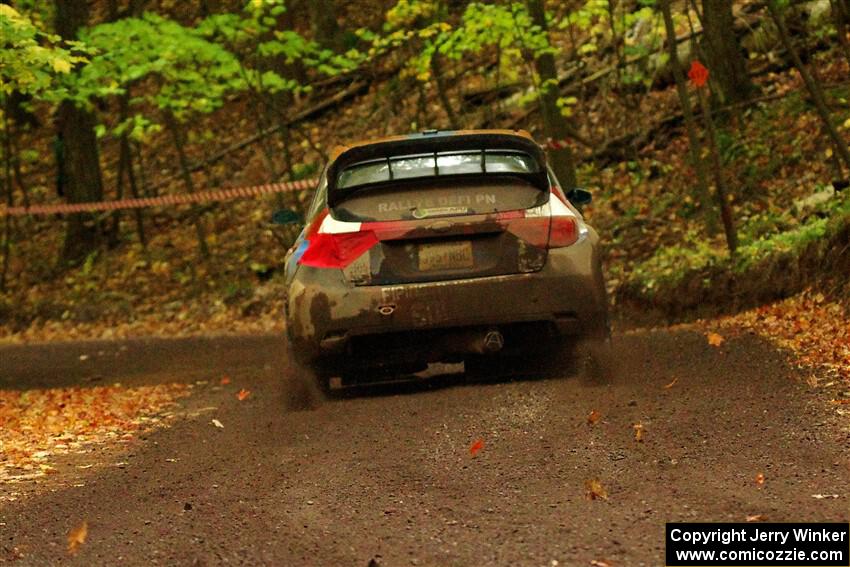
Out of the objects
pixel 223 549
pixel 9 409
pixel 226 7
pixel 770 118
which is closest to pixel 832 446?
pixel 223 549

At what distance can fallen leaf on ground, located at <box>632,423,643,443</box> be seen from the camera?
654cm

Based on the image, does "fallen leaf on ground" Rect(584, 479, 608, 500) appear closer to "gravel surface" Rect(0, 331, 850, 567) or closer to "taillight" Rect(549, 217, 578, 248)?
"gravel surface" Rect(0, 331, 850, 567)

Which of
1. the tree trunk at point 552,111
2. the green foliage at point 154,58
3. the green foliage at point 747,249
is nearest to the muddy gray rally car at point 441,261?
the green foliage at point 747,249

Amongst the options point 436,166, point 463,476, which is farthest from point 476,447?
point 436,166

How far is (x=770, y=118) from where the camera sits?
19500 millimetres

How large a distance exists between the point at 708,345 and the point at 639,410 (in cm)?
358

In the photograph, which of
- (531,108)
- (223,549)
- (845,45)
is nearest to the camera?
(223,549)

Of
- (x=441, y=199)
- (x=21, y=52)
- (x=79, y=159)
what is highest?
(x=21, y=52)

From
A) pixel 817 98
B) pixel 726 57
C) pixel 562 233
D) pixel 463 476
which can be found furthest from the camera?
pixel 726 57

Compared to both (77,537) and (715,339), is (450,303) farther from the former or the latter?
(715,339)

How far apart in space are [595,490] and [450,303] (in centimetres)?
288

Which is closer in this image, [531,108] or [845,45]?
[845,45]

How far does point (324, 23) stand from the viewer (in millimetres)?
29156

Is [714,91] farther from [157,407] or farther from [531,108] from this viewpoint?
[157,407]
